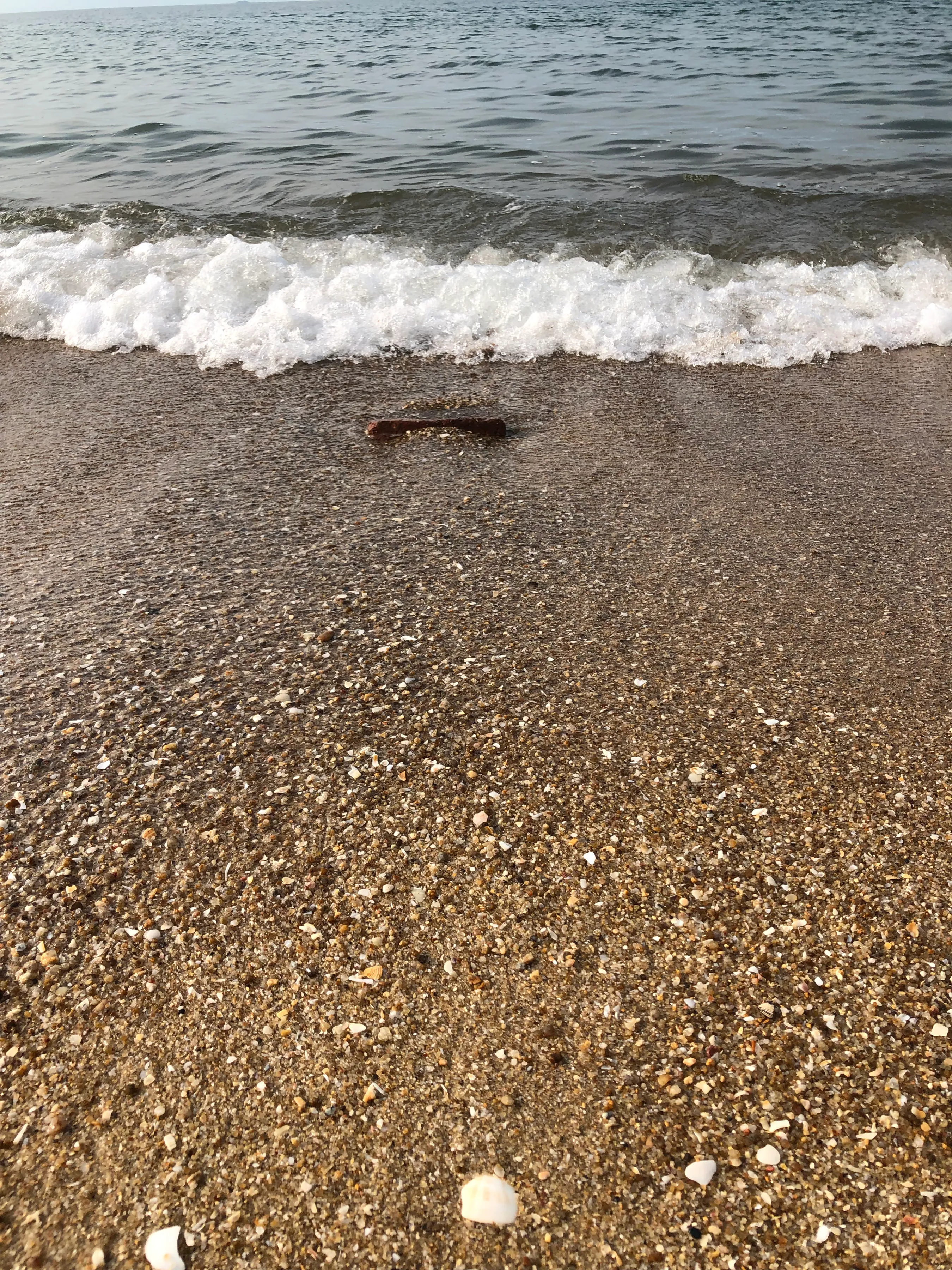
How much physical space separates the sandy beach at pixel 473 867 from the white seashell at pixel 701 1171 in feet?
0.06

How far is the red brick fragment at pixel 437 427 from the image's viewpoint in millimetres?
4395

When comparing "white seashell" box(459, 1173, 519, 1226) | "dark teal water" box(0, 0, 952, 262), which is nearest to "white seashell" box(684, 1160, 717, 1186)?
"white seashell" box(459, 1173, 519, 1226)

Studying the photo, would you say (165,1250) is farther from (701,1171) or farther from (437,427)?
(437,427)

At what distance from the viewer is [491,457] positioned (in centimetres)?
420

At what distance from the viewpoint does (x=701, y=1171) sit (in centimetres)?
161

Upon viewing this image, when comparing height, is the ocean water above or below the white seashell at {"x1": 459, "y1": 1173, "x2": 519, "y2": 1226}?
above

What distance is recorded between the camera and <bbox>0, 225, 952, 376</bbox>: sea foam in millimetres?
5602

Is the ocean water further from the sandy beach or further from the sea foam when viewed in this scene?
the sandy beach

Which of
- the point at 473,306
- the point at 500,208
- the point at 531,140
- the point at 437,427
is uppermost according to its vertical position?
the point at 531,140

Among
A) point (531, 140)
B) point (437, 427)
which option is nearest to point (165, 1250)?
point (437, 427)

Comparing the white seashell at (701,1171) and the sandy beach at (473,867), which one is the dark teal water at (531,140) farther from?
the white seashell at (701,1171)

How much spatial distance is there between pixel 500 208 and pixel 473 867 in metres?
7.47

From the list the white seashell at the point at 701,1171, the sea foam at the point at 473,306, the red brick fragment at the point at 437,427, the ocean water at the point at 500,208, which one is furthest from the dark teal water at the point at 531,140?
the white seashell at the point at 701,1171

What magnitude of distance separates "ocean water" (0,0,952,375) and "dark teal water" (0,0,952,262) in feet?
0.19
